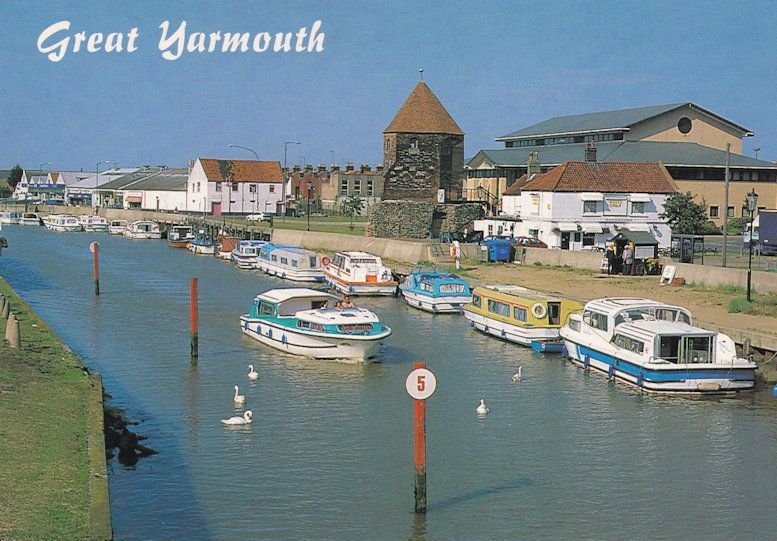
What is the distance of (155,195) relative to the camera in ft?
535

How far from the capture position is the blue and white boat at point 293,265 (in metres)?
66.8

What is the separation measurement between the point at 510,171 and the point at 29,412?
82.0 metres

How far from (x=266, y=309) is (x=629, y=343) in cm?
1381

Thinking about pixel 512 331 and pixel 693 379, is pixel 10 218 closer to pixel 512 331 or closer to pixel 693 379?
pixel 512 331

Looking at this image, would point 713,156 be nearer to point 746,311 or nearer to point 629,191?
point 629,191

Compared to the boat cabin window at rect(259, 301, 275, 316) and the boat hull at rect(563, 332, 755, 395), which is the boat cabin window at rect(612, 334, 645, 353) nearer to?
the boat hull at rect(563, 332, 755, 395)

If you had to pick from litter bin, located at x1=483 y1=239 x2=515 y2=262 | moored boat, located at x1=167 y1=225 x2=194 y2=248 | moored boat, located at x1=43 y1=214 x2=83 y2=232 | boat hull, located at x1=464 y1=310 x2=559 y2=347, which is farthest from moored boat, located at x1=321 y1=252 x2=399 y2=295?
moored boat, located at x1=43 y1=214 x2=83 y2=232

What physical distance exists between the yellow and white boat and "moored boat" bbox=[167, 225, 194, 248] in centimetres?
6243

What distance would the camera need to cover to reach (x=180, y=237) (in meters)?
108

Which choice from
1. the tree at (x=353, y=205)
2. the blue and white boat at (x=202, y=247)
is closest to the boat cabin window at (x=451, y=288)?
the blue and white boat at (x=202, y=247)

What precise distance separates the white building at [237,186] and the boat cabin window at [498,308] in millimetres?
97067

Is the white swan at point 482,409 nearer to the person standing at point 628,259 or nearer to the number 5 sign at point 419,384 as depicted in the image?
the number 5 sign at point 419,384

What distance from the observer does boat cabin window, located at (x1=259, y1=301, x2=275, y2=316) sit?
4041 centimetres

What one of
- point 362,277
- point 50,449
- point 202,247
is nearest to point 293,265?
point 362,277
